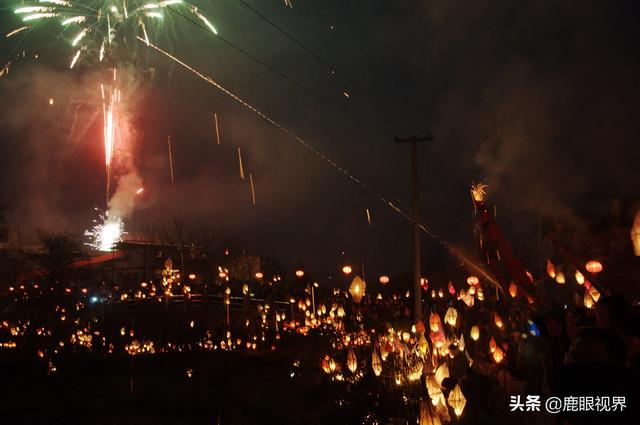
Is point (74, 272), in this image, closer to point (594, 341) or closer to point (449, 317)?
point (449, 317)

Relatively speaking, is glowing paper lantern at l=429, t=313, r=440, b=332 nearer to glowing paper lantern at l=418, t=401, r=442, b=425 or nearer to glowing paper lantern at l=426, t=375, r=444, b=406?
glowing paper lantern at l=426, t=375, r=444, b=406

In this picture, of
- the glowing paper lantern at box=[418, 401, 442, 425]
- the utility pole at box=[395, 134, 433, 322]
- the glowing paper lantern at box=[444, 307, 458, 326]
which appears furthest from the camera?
the utility pole at box=[395, 134, 433, 322]

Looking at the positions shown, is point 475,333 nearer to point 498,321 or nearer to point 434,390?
point 498,321

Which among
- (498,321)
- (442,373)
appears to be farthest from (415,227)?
(442,373)

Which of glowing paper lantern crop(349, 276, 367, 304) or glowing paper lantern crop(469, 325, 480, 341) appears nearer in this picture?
glowing paper lantern crop(349, 276, 367, 304)

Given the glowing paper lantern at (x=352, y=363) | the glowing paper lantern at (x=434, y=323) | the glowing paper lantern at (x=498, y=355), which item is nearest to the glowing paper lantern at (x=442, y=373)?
the glowing paper lantern at (x=352, y=363)

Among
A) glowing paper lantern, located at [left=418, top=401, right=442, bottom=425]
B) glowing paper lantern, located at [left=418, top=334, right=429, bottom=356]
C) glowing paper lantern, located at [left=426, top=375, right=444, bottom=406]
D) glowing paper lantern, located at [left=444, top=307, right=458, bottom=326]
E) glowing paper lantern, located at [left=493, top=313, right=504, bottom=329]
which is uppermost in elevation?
glowing paper lantern, located at [left=444, top=307, right=458, bottom=326]

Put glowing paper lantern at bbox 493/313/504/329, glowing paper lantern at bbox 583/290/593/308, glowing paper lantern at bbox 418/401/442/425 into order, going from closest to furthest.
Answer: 1. glowing paper lantern at bbox 418/401/442/425
2. glowing paper lantern at bbox 583/290/593/308
3. glowing paper lantern at bbox 493/313/504/329

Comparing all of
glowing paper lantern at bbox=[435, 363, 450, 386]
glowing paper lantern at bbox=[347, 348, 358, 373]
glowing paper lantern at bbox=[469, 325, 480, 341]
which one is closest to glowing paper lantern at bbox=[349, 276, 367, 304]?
glowing paper lantern at bbox=[347, 348, 358, 373]

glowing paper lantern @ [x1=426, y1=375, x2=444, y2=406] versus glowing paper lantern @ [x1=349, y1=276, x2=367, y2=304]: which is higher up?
glowing paper lantern @ [x1=349, y1=276, x2=367, y2=304]

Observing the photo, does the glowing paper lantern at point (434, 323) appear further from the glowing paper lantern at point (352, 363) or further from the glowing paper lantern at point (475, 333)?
the glowing paper lantern at point (352, 363)

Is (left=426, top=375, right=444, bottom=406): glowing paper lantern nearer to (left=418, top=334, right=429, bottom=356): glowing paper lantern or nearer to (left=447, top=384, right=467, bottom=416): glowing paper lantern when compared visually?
(left=447, top=384, right=467, bottom=416): glowing paper lantern

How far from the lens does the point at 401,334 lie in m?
11.1

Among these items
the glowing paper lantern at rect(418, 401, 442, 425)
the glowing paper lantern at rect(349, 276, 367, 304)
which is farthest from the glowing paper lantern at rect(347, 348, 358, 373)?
the glowing paper lantern at rect(418, 401, 442, 425)
